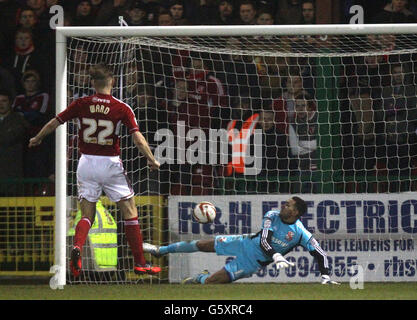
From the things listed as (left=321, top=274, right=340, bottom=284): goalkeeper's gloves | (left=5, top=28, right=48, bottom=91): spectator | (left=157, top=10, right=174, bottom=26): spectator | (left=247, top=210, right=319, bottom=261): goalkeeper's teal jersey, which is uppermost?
(left=157, top=10, right=174, bottom=26): spectator

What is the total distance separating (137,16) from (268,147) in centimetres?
243

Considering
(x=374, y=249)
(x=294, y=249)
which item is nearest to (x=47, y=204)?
(x=294, y=249)

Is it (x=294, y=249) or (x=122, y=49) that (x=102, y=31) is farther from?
(x=294, y=249)

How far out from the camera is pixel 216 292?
1001 centimetres

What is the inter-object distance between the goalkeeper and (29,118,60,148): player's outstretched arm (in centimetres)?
196

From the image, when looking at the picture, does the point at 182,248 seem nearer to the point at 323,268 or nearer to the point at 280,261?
the point at 280,261

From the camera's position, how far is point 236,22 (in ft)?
43.2

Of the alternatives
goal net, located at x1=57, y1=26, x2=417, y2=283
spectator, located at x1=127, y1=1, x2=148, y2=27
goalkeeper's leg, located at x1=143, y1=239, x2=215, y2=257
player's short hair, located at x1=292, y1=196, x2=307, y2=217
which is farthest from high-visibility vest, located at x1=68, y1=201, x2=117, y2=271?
spectator, located at x1=127, y1=1, x2=148, y2=27

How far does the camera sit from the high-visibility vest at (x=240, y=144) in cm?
1206

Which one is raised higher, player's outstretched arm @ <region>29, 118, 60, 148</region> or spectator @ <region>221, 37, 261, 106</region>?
spectator @ <region>221, 37, 261, 106</region>

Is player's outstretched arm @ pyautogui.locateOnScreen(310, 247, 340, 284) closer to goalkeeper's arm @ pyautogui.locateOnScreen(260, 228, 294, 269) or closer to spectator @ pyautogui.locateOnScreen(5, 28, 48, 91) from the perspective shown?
goalkeeper's arm @ pyautogui.locateOnScreen(260, 228, 294, 269)

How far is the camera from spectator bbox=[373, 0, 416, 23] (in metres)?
12.9

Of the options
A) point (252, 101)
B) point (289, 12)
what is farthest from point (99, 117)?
point (289, 12)
